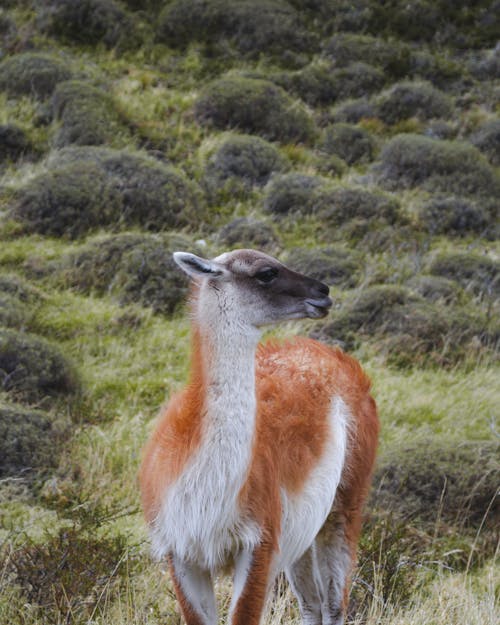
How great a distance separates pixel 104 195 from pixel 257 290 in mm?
8809

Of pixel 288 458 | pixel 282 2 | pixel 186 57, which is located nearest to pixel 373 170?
pixel 186 57

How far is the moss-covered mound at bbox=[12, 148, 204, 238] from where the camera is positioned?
1170 cm

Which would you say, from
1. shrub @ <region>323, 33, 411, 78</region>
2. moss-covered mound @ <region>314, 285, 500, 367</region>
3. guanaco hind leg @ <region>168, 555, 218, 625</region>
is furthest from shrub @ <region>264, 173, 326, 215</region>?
guanaco hind leg @ <region>168, 555, 218, 625</region>

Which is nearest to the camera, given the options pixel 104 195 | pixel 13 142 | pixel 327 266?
pixel 327 266

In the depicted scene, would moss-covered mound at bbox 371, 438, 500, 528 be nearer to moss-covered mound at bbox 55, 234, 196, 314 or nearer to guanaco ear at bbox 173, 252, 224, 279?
guanaco ear at bbox 173, 252, 224, 279

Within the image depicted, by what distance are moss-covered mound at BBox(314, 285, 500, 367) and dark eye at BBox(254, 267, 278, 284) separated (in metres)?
5.93

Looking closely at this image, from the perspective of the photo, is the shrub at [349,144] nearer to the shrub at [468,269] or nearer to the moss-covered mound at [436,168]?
the moss-covered mound at [436,168]

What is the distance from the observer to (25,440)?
6.55 m

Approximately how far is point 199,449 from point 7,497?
313cm

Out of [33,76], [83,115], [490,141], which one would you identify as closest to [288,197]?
[83,115]

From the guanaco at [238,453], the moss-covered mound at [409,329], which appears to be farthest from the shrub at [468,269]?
the guanaco at [238,453]

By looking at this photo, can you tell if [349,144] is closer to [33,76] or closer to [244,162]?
[244,162]

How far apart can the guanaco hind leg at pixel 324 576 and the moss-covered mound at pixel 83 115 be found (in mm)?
10658

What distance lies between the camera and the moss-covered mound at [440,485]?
6.56 metres
